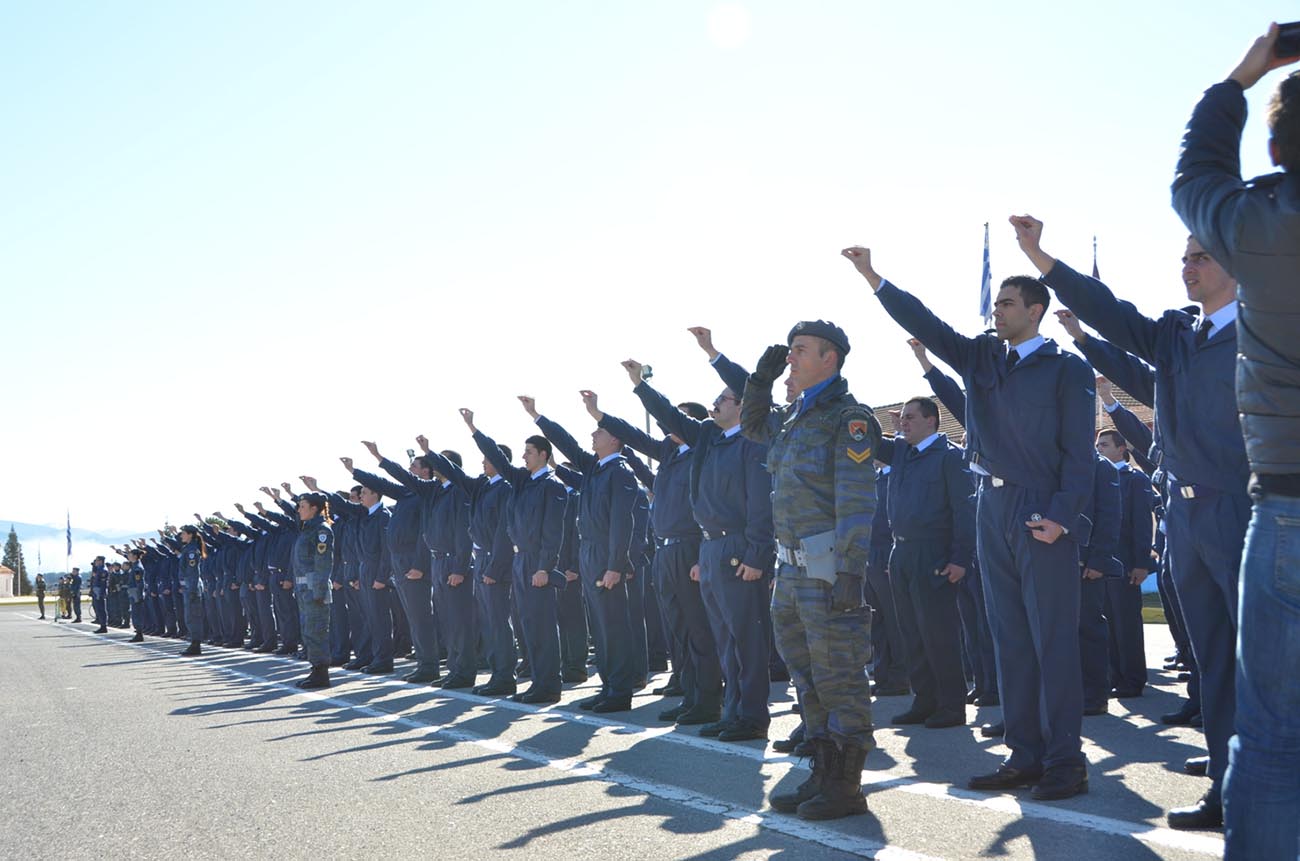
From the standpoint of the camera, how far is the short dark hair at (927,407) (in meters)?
8.73

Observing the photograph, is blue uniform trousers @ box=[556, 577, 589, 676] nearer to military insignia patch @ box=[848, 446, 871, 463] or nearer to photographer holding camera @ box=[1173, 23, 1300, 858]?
military insignia patch @ box=[848, 446, 871, 463]

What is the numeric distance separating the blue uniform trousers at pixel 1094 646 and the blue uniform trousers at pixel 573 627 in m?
5.33

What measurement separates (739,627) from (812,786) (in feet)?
8.44

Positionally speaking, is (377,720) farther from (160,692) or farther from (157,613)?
(157,613)

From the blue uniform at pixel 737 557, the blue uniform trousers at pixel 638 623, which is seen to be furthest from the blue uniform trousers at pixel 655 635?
the blue uniform at pixel 737 557

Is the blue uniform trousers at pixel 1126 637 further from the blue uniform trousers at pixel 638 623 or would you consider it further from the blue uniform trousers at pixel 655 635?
the blue uniform trousers at pixel 655 635

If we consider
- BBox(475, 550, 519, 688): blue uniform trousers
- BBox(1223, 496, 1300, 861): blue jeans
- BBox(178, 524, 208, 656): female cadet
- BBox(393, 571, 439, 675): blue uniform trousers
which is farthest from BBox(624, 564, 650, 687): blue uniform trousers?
BBox(178, 524, 208, 656): female cadet

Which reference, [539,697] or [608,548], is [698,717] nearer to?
[608,548]

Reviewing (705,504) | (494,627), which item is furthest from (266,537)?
(705,504)

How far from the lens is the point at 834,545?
16.9 ft

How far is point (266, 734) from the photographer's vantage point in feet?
27.2

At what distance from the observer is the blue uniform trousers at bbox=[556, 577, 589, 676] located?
40.2ft

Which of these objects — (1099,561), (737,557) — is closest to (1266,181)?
(737,557)

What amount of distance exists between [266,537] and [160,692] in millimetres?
8716
